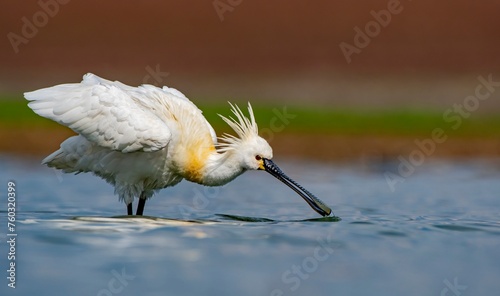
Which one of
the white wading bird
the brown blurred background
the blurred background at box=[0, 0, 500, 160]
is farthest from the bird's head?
the brown blurred background

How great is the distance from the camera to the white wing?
879cm

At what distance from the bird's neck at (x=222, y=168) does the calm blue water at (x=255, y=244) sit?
0.38 meters

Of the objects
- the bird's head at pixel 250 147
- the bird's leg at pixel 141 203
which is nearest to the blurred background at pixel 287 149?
the bird's leg at pixel 141 203

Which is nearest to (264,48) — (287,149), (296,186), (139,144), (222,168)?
(287,149)

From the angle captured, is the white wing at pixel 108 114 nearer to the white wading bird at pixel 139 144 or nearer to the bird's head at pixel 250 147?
the white wading bird at pixel 139 144

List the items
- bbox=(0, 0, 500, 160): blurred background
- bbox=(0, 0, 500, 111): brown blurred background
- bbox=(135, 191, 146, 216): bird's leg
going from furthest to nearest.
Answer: bbox=(0, 0, 500, 111): brown blurred background
bbox=(0, 0, 500, 160): blurred background
bbox=(135, 191, 146, 216): bird's leg

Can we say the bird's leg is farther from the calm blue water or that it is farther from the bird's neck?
the bird's neck

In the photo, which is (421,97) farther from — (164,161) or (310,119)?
(164,161)

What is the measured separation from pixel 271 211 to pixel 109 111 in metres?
2.24

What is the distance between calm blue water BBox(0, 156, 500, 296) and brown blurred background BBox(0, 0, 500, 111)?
13177mm

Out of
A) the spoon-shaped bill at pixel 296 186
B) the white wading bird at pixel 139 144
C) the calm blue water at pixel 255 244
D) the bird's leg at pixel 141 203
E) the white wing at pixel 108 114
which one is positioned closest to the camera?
the calm blue water at pixel 255 244

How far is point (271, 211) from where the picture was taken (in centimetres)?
1052

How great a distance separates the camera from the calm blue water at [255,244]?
275 inches

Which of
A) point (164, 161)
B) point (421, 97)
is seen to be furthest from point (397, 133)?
point (164, 161)
